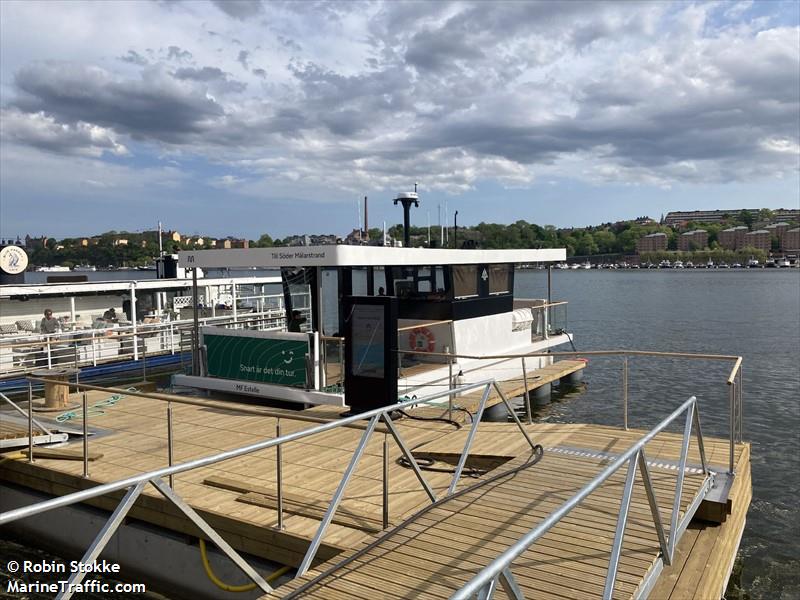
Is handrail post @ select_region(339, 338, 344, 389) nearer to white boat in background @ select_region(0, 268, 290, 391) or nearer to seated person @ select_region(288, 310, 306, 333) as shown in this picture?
seated person @ select_region(288, 310, 306, 333)

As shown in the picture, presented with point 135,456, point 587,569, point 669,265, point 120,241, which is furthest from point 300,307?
point 669,265

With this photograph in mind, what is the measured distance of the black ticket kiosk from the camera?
404 inches

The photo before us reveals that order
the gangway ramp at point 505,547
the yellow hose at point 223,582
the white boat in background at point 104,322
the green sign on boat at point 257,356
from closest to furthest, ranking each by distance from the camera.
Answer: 1. the gangway ramp at point 505,547
2. the yellow hose at point 223,582
3. the green sign on boat at point 257,356
4. the white boat in background at point 104,322

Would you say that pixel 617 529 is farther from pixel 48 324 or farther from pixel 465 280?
pixel 48 324

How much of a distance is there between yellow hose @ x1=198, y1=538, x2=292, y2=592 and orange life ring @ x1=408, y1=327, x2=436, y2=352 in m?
8.51

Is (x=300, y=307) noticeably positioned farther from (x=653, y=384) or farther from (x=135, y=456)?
(x=653, y=384)

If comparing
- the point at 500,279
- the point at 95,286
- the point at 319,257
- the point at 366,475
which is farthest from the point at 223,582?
the point at 95,286

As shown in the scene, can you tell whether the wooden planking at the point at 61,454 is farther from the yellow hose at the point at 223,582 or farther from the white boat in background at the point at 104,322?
the white boat in background at the point at 104,322

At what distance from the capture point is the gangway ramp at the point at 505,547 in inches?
179

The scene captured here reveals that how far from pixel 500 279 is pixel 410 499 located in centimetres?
1095

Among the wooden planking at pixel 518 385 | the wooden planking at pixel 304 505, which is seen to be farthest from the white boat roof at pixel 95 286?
the wooden planking at pixel 304 505

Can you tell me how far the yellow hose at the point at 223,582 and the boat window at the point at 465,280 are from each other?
375 inches

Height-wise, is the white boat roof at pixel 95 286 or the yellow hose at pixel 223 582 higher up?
the white boat roof at pixel 95 286

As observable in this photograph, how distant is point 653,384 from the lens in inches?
859
